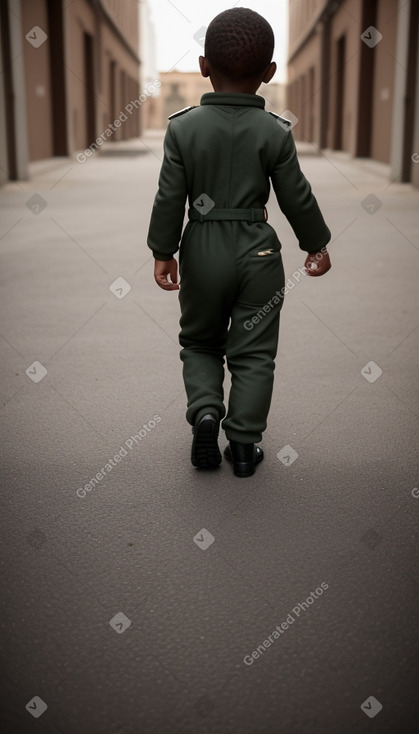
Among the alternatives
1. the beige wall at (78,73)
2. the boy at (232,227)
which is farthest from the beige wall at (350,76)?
the boy at (232,227)

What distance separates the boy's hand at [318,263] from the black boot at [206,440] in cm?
59

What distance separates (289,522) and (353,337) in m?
2.02

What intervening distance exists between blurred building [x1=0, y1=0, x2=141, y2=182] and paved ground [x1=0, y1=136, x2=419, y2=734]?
29.6 ft

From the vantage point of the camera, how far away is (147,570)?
1974mm

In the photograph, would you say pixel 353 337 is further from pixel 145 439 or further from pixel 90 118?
pixel 90 118

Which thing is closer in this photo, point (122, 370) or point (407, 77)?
point (122, 370)

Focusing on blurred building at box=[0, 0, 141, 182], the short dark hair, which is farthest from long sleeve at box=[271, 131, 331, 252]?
blurred building at box=[0, 0, 141, 182]

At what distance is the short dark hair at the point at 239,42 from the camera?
2.30 meters

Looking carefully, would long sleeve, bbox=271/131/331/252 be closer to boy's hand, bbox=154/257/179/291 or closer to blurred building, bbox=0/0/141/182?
boy's hand, bbox=154/257/179/291

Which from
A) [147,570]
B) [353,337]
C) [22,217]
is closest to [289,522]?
[147,570]

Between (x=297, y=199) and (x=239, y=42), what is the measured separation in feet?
1.68

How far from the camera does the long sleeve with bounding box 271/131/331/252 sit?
2.40 meters

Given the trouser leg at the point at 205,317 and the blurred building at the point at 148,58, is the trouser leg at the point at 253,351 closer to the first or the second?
the trouser leg at the point at 205,317

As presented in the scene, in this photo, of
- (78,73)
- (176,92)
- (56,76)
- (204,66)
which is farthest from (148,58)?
(204,66)
